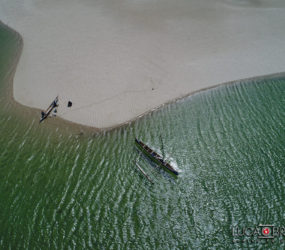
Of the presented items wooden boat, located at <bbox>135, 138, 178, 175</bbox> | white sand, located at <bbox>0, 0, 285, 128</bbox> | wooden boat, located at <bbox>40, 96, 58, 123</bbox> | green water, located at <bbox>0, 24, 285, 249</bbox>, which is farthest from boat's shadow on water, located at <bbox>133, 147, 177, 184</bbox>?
wooden boat, located at <bbox>40, 96, 58, 123</bbox>

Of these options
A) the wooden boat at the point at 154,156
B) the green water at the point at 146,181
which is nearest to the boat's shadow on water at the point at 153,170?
the green water at the point at 146,181

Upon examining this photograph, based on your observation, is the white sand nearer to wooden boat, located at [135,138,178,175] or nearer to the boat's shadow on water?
wooden boat, located at [135,138,178,175]

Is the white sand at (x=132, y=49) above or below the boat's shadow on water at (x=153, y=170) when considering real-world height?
above

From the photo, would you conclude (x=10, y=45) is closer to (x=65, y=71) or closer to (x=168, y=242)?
(x=65, y=71)

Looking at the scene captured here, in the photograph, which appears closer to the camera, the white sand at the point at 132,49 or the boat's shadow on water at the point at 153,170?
the boat's shadow on water at the point at 153,170

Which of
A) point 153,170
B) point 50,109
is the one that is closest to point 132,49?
point 50,109

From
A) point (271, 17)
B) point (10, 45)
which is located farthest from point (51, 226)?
point (271, 17)

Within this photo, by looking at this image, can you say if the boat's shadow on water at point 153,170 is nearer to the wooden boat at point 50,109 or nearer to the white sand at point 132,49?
the white sand at point 132,49
